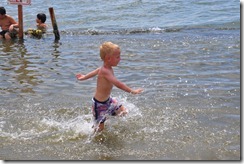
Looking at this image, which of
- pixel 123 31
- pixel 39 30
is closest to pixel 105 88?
pixel 39 30

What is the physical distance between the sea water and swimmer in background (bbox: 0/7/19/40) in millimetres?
807

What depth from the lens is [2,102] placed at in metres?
6.52

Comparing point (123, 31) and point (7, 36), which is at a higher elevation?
point (123, 31)

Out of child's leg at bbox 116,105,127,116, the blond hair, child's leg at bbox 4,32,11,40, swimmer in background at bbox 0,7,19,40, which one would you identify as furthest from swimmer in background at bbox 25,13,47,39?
the blond hair

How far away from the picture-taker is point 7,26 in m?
13.1

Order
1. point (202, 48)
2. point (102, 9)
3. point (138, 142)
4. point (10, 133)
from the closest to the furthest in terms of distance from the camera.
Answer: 1. point (138, 142)
2. point (10, 133)
3. point (202, 48)
4. point (102, 9)

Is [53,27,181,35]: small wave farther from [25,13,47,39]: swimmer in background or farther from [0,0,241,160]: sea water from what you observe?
[25,13,47,39]: swimmer in background

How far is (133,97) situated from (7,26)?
7854 mm

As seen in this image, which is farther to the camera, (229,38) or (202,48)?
(229,38)

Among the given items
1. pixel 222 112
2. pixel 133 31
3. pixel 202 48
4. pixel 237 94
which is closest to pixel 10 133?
pixel 222 112

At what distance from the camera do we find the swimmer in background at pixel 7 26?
12.7 m

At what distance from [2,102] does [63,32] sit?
8.00 metres

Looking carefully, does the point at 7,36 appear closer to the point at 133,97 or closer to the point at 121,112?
the point at 133,97

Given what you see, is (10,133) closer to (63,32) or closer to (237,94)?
(237,94)
